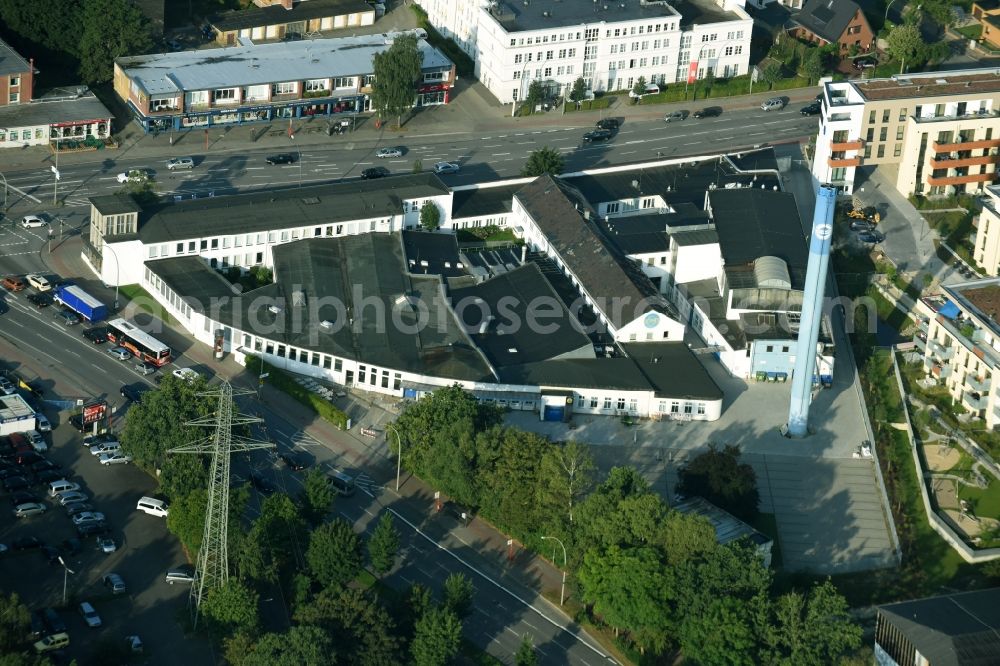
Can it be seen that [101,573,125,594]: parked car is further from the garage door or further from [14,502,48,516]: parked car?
the garage door

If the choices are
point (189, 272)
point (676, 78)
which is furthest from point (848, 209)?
point (189, 272)

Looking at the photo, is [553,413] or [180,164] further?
[180,164]

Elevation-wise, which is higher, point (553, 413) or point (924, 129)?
point (924, 129)

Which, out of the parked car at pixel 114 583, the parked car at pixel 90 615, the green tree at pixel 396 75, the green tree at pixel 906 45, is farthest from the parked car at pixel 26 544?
the green tree at pixel 906 45

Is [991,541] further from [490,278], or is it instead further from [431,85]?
[431,85]

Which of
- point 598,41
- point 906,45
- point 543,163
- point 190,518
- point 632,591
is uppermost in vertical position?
point 906,45

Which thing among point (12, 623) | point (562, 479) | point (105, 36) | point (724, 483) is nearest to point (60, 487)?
point (12, 623)

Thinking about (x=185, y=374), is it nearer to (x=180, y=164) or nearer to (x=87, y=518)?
(x=87, y=518)
